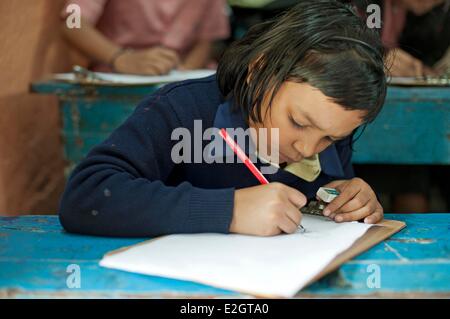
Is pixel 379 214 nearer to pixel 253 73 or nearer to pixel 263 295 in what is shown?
pixel 253 73

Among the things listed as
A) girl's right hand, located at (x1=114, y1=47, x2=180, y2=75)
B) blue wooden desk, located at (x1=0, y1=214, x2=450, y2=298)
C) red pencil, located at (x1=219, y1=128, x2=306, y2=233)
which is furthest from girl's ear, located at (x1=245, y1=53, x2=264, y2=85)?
girl's right hand, located at (x1=114, y1=47, x2=180, y2=75)

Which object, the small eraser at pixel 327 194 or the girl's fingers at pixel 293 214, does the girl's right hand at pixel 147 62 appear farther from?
the girl's fingers at pixel 293 214

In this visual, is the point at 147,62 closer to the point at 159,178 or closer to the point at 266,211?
the point at 159,178

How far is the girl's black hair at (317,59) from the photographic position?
1.04 meters

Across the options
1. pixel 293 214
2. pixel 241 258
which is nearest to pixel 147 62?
pixel 293 214

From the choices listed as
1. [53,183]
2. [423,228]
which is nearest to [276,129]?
[423,228]

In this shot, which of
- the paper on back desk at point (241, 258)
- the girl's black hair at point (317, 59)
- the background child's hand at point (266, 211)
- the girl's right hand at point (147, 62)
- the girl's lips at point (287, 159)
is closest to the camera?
the paper on back desk at point (241, 258)

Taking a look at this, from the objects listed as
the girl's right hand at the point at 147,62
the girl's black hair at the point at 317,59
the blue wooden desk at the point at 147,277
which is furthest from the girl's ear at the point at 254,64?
the girl's right hand at the point at 147,62

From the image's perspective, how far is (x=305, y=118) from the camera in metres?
1.04

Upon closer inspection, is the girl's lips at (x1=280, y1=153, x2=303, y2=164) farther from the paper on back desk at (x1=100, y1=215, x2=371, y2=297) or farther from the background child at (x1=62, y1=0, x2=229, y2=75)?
the background child at (x1=62, y1=0, x2=229, y2=75)

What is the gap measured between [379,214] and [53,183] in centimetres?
175

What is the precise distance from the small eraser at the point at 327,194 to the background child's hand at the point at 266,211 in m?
0.15
